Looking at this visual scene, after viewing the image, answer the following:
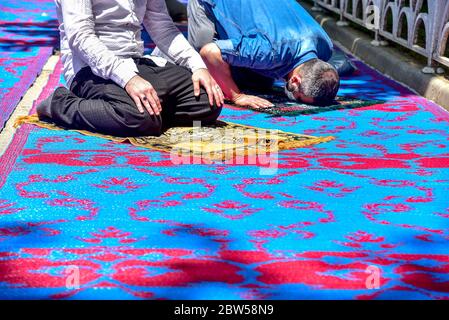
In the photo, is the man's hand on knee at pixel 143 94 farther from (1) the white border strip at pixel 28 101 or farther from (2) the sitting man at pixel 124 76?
(1) the white border strip at pixel 28 101

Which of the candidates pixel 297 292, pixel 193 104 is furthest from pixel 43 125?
pixel 297 292

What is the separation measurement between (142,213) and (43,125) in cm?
181

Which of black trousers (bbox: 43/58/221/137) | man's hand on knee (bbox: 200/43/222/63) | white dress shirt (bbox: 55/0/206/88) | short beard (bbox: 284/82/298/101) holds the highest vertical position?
white dress shirt (bbox: 55/0/206/88)

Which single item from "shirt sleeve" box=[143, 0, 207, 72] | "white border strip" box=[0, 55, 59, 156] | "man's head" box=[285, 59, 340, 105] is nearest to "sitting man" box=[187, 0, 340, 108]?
"man's head" box=[285, 59, 340, 105]

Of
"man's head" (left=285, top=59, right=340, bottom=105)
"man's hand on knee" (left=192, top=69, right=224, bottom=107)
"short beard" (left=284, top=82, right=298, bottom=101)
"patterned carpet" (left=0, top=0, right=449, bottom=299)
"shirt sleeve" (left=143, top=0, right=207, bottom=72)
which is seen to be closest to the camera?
"patterned carpet" (left=0, top=0, right=449, bottom=299)

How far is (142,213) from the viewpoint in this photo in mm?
3979

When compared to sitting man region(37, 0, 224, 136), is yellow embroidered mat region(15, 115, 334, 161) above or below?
below

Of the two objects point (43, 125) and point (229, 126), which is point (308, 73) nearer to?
point (229, 126)

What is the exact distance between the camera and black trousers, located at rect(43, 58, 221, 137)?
17.3 ft

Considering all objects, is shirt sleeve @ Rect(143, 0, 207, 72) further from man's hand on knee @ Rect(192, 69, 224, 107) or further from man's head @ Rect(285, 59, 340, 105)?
man's head @ Rect(285, 59, 340, 105)

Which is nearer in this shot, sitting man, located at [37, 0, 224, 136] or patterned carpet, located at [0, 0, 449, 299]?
patterned carpet, located at [0, 0, 449, 299]

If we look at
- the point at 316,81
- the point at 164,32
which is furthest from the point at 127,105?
the point at 316,81

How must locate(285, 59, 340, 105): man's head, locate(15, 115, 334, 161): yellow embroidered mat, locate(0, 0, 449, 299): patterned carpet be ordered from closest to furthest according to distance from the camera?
locate(0, 0, 449, 299): patterned carpet → locate(15, 115, 334, 161): yellow embroidered mat → locate(285, 59, 340, 105): man's head

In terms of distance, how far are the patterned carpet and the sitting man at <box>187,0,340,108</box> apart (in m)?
0.97
